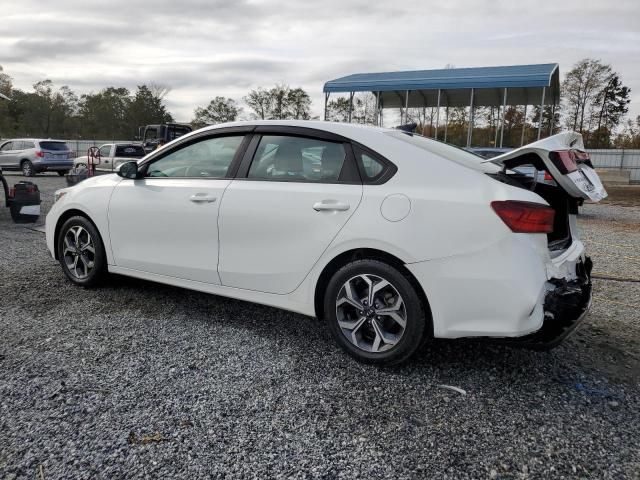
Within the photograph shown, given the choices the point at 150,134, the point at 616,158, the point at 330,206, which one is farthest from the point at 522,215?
the point at 616,158

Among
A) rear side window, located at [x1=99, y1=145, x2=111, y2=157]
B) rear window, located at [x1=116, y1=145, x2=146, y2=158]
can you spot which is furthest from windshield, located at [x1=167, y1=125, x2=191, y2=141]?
rear side window, located at [x1=99, y1=145, x2=111, y2=157]

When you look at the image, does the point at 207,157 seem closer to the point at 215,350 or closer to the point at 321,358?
the point at 215,350

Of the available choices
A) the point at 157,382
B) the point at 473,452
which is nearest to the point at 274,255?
the point at 157,382

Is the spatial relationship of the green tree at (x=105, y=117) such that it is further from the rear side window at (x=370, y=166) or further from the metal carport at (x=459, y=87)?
the rear side window at (x=370, y=166)

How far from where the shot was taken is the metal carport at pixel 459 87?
13828 mm

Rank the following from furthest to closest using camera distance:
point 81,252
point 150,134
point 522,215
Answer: point 150,134
point 81,252
point 522,215

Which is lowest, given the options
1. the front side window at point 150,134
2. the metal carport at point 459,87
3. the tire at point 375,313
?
the tire at point 375,313

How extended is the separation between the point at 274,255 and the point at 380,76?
1519 centimetres

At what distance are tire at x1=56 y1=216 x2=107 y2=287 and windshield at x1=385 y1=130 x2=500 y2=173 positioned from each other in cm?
274

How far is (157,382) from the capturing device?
111 inches

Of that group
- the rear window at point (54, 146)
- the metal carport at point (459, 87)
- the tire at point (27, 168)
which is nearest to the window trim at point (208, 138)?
the metal carport at point (459, 87)

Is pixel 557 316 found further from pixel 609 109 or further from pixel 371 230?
pixel 609 109

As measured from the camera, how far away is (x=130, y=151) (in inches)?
818

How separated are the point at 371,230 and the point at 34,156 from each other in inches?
839
